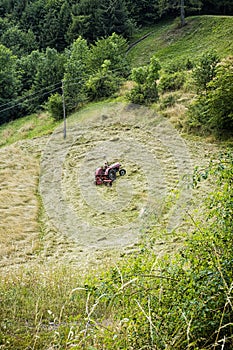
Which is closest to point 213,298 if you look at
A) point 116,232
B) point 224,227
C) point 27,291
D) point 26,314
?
point 224,227

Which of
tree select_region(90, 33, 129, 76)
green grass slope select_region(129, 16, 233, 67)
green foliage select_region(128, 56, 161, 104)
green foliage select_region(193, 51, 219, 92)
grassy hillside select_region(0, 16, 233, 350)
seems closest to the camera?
grassy hillside select_region(0, 16, 233, 350)

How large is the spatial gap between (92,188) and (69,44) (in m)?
29.0

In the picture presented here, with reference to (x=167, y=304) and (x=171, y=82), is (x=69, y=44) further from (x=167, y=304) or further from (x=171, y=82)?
(x=167, y=304)

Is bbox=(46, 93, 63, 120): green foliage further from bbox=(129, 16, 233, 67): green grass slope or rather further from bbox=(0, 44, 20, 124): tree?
bbox=(129, 16, 233, 67): green grass slope

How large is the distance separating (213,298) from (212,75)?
1337 cm

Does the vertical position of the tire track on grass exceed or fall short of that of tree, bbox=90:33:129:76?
it falls short

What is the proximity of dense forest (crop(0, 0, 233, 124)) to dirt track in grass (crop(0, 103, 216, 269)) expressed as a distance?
392 centimetres

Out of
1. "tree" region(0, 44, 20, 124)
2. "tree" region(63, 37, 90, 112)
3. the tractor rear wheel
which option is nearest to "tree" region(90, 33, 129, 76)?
"tree" region(63, 37, 90, 112)

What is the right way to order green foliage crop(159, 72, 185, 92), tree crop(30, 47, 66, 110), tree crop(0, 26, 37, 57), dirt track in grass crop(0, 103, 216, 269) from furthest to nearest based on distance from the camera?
tree crop(0, 26, 37, 57) → tree crop(30, 47, 66, 110) → green foliage crop(159, 72, 185, 92) → dirt track in grass crop(0, 103, 216, 269)

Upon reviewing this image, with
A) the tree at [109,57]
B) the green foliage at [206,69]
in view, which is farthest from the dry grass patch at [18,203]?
the tree at [109,57]

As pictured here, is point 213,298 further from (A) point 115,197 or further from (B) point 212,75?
(B) point 212,75

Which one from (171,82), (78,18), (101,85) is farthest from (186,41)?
(171,82)

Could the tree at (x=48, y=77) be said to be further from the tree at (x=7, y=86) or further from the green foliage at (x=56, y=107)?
the green foliage at (x=56, y=107)

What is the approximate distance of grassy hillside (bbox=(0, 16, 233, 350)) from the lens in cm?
225
